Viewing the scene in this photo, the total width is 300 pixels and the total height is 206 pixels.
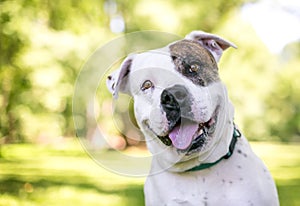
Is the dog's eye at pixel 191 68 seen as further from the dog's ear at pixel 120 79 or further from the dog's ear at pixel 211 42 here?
the dog's ear at pixel 120 79

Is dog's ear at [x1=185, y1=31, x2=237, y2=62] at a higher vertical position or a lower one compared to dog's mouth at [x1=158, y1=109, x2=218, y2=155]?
higher

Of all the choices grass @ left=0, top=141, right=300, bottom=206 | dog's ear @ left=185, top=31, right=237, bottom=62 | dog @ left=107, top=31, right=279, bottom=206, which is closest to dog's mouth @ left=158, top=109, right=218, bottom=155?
dog @ left=107, top=31, right=279, bottom=206

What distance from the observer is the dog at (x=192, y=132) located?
304cm

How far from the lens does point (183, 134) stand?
3.07 metres

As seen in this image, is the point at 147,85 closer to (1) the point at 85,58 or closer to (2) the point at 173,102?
(2) the point at 173,102

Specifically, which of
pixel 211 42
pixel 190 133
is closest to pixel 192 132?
pixel 190 133

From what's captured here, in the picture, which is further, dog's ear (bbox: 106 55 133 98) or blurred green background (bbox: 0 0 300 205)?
blurred green background (bbox: 0 0 300 205)

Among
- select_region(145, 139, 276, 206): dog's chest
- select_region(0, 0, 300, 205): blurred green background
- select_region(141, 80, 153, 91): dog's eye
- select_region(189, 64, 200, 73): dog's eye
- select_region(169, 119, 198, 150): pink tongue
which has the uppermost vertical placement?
select_region(189, 64, 200, 73): dog's eye

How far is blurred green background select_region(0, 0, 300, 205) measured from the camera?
26.8ft

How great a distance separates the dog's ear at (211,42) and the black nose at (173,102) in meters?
0.47

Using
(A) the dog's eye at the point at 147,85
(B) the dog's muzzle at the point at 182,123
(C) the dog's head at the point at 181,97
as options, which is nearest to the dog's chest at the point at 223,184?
(C) the dog's head at the point at 181,97

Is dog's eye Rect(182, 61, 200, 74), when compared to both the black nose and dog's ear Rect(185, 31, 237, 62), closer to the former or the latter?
the black nose

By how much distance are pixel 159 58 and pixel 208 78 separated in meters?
0.30

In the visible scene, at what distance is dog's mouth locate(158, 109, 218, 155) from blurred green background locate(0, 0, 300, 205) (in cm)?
320
